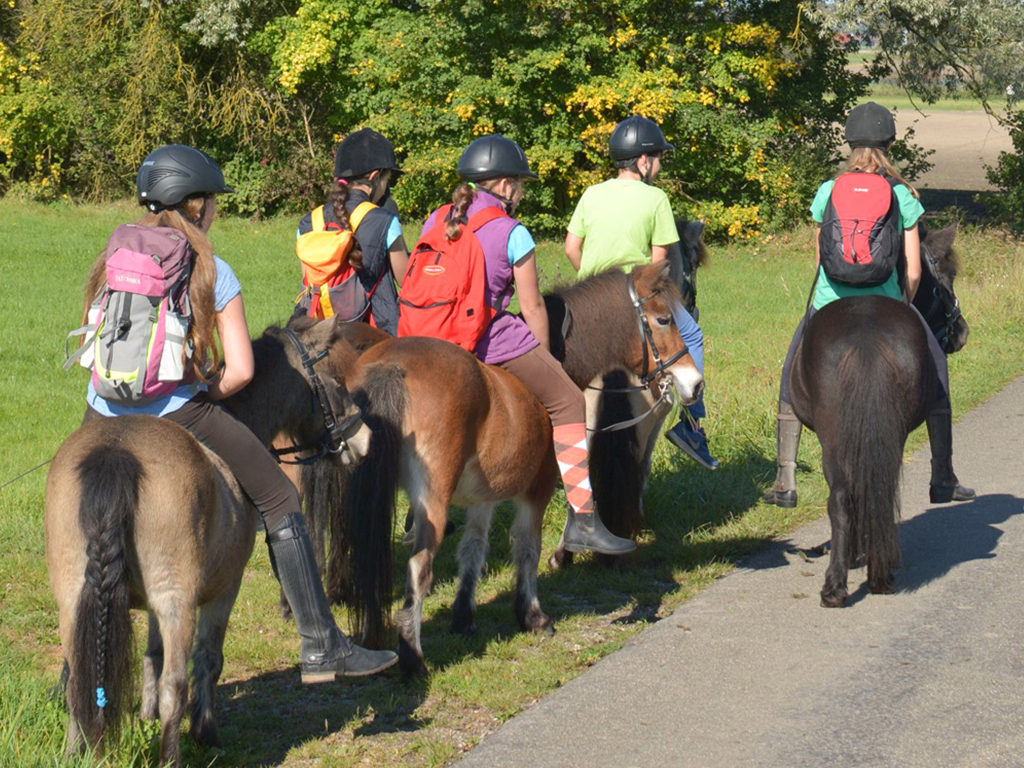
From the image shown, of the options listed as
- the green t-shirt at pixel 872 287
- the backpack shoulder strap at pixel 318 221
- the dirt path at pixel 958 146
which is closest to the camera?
the green t-shirt at pixel 872 287

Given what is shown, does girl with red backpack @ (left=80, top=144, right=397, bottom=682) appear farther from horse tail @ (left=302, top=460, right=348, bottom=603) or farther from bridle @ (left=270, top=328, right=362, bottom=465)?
horse tail @ (left=302, top=460, right=348, bottom=603)

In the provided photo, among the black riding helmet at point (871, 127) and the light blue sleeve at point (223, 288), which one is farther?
the black riding helmet at point (871, 127)

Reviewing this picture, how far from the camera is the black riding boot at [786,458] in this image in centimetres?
721

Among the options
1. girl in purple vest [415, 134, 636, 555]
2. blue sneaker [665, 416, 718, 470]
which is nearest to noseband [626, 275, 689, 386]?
girl in purple vest [415, 134, 636, 555]

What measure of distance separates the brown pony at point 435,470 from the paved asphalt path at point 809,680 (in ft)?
2.54

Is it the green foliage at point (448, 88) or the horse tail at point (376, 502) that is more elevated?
the green foliage at point (448, 88)

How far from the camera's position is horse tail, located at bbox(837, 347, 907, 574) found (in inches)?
243

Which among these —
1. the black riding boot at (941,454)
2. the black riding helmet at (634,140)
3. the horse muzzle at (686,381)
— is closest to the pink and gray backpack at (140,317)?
the horse muzzle at (686,381)

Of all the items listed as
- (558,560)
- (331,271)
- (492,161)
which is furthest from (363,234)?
(558,560)

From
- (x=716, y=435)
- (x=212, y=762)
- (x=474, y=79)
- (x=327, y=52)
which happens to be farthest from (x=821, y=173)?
(x=212, y=762)

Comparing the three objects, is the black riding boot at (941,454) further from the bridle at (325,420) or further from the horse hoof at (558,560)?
the bridle at (325,420)

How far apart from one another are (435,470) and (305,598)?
113 centimetres

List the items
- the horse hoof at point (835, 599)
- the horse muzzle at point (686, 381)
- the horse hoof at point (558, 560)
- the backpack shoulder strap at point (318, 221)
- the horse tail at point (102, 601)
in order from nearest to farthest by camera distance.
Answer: the horse tail at point (102, 601), the horse hoof at point (835, 599), the horse muzzle at point (686, 381), the backpack shoulder strap at point (318, 221), the horse hoof at point (558, 560)

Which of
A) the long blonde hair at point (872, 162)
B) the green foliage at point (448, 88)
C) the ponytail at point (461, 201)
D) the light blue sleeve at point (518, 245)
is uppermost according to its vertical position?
the green foliage at point (448, 88)
